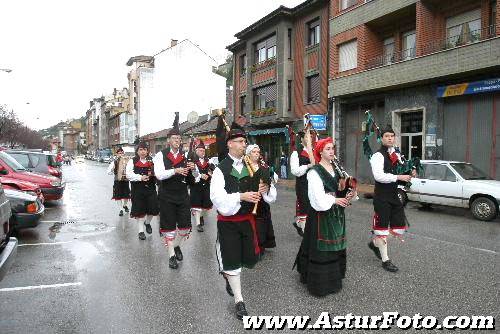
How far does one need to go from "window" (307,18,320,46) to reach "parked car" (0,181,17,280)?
21.5 meters

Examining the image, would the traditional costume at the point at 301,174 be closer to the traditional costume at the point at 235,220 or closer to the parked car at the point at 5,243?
the traditional costume at the point at 235,220

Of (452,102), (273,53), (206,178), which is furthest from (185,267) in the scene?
(273,53)

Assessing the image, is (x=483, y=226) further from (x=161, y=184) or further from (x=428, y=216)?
(x=161, y=184)

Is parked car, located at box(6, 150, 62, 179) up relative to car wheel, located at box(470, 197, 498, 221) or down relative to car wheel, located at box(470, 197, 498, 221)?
up

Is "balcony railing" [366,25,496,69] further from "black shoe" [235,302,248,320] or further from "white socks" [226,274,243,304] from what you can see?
"black shoe" [235,302,248,320]

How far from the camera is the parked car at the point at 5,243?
410cm

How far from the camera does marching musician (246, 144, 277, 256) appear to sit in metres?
4.25

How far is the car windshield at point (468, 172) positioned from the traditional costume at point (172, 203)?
842 centimetres

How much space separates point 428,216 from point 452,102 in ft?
24.7

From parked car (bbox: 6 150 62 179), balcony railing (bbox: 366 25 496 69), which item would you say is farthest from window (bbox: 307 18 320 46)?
parked car (bbox: 6 150 62 179)

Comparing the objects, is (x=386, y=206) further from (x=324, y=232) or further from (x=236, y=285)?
(x=236, y=285)

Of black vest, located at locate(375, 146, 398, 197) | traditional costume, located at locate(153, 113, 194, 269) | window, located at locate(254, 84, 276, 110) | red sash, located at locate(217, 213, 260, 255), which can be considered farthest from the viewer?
window, located at locate(254, 84, 276, 110)

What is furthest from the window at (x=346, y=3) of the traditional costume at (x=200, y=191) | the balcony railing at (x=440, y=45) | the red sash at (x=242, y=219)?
the red sash at (x=242, y=219)

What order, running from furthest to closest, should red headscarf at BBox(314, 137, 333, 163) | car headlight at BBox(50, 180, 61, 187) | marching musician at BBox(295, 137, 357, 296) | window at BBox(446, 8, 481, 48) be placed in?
window at BBox(446, 8, 481, 48)
car headlight at BBox(50, 180, 61, 187)
red headscarf at BBox(314, 137, 333, 163)
marching musician at BBox(295, 137, 357, 296)
